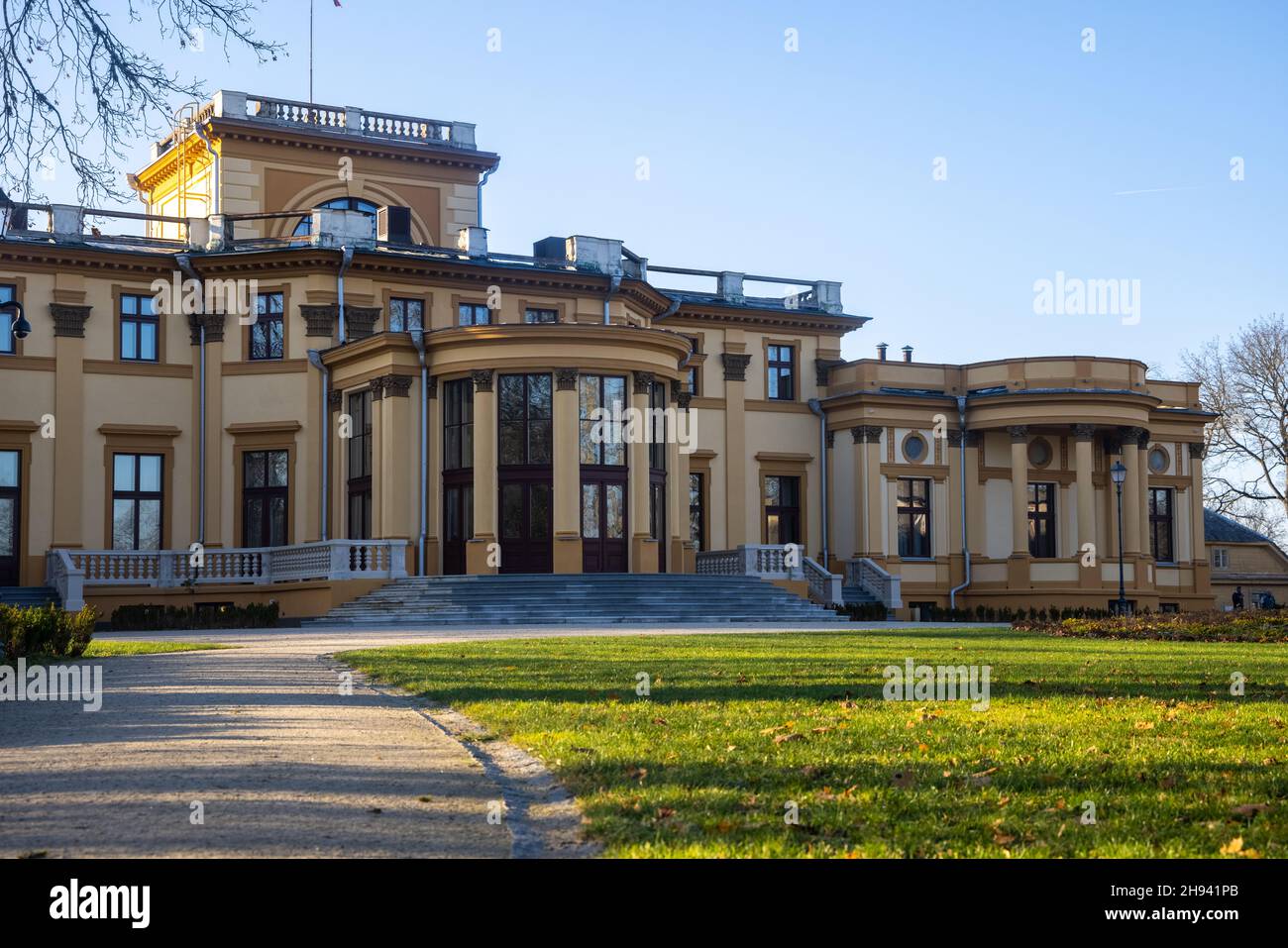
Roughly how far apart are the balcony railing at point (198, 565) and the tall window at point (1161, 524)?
86.9 ft

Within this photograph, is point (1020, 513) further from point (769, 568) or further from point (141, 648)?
point (141, 648)

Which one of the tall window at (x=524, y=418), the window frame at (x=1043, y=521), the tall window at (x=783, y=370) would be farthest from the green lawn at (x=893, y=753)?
the tall window at (x=783, y=370)

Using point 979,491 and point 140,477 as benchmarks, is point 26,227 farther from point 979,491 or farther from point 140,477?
point 979,491

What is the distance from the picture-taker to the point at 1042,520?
46.0 meters

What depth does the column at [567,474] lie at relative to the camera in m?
35.0

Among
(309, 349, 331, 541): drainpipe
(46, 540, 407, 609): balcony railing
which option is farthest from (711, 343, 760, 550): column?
(46, 540, 407, 609): balcony railing

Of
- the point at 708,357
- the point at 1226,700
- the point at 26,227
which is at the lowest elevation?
the point at 1226,700

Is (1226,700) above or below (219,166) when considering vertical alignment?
below

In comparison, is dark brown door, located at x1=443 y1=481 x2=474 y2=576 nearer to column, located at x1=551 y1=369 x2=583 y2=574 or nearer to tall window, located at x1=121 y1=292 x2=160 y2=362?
column, located at x1=551 y1=369 x2=583 y2=574

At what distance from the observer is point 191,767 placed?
8406 millimetres

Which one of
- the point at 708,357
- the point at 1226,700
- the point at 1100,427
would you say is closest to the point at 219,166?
the point at 708,357

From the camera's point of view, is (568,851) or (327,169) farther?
(327,169)

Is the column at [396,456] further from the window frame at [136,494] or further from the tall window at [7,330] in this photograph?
the tall window at [7,330]

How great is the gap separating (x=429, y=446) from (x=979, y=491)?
1842 cm
